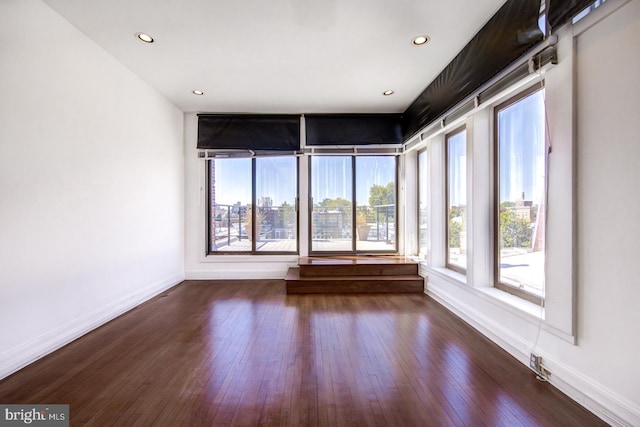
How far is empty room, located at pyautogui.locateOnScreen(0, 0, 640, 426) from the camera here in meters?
1.57

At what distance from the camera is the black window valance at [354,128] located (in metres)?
4.60

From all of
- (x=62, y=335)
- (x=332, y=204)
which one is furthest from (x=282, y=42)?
(x=62, y=335)

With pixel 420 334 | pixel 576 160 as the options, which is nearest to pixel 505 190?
pixel 576 160

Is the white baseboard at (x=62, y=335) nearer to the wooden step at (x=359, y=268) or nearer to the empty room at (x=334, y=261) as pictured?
the empty room at (x=334, y=261)

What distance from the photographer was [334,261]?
14.4ft

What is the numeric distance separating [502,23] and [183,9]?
8.53 feet

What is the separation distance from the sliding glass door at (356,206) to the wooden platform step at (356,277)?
51 cm

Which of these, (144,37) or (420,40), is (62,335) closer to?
(144,37)

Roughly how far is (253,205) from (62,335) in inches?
117

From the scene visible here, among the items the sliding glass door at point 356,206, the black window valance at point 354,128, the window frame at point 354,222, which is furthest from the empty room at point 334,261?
the sliding glass door at point 356,206

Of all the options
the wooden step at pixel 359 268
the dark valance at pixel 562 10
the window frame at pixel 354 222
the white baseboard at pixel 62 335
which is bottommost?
the white baseboard at pixel 62 335

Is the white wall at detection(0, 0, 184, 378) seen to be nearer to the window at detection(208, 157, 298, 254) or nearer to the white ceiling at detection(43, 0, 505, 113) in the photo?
the white ceiling at detection(43, 0, 505, 113)

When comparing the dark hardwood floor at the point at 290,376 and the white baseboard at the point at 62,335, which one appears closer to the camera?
the dark hardwood floor at the point at 290,376

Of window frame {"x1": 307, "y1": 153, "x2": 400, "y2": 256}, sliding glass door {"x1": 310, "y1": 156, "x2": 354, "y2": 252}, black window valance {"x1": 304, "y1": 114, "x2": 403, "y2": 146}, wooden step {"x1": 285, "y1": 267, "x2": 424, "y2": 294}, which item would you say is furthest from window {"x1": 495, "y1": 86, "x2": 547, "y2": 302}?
sliding glass door {"x1": 310, "y1": 156, "x2": 354, "y2": 252}
